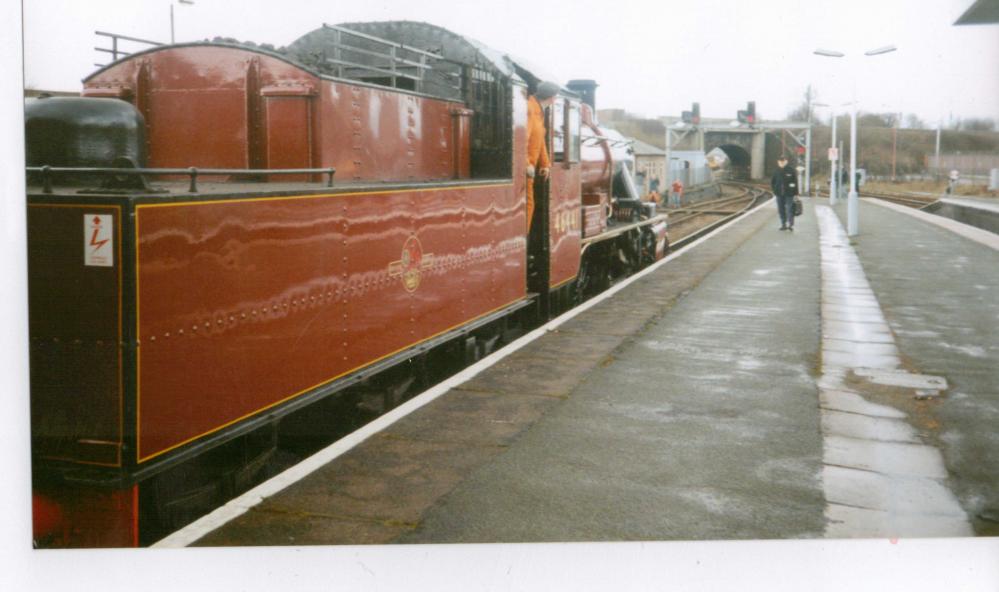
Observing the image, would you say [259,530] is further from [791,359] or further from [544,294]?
[544,294]

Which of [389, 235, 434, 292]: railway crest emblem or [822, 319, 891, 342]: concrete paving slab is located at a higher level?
[389, 235, 434, 292]: railway crest emblem

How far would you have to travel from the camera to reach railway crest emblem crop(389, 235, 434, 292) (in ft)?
17.0

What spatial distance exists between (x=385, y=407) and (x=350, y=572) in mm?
1861

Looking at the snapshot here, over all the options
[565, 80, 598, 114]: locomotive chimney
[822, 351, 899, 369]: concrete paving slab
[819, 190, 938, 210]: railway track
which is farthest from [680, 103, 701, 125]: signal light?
[819, 190, 938, 210]: railway track

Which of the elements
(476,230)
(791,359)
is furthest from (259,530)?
(791,359)

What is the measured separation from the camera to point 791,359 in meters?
6.45

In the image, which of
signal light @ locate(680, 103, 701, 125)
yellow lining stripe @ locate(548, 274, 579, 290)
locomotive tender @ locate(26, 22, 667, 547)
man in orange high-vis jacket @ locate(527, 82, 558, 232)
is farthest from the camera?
yellow lining stripe @ locate(548, 274, 579, 290)

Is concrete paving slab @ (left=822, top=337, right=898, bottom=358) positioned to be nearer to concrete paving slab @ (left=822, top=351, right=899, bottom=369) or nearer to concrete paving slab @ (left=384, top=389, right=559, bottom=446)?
concrete paving slab @ (left=822, top=351, right=899, bottom=369)

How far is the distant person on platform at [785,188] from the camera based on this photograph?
16719 millimetres

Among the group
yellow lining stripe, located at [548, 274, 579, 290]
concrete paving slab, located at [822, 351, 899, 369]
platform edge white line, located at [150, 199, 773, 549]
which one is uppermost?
yellow lining stripe, located at [548, 274, 579, 290]

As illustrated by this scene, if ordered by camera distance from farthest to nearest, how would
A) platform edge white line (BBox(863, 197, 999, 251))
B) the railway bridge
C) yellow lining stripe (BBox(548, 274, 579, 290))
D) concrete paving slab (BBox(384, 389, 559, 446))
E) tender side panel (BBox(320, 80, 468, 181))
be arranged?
platform edge white line (BBox(863, 197, 999, 251)) → yellow lining stripe (BBox(548, 274, 579, 290)) → the railway bridge → tender side panel (BBox(320, 80, 468, 181)) → concrete paving slab (BBox(384, 389, 559, 446))

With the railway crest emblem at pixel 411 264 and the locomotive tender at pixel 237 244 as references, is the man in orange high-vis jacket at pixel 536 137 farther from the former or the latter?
the railway crest emblem at pixel 411 264

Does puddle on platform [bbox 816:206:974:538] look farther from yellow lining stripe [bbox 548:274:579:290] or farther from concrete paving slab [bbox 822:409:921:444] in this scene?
yellow lining stripe [bbox 548:274:579:290]

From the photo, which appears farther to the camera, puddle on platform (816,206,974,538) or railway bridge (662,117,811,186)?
railway bridge (662,117,811,186)
